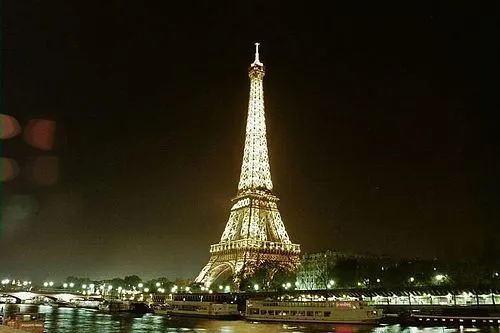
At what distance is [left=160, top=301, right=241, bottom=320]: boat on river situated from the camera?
214ft

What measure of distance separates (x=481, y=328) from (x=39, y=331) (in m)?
32.6

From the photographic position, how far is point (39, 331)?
28.4 m

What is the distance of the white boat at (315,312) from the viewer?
5250 cm

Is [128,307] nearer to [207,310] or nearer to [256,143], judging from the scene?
[207,310]

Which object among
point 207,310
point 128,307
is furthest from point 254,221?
point 207,310

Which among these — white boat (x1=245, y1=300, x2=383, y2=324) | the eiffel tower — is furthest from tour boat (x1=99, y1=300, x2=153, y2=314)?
white boat (x1=245, y1=300, x2=383, y2=324)

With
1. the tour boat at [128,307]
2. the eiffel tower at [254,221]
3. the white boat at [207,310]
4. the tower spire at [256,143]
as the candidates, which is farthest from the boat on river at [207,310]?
the tower spire at [256,143]

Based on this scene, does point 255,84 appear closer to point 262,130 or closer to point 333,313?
point 262,130

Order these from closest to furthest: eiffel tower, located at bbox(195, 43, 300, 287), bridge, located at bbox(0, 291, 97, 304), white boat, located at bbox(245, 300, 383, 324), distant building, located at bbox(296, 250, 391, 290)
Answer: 1. white boat, located at bbox(245, 300, 383, 324)
2. eiffel tower, located at bbox(195, 43, 300, 287)
3. distant building, located at bbox(296, 250, 391, 290)
4. bridge, located at bbox(0, 291, 97, 304)

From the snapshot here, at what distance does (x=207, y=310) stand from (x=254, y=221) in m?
29.8

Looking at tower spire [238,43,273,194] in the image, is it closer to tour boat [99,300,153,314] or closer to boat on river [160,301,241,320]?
tour boat [99,300,153,314]

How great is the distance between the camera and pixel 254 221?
310 ft

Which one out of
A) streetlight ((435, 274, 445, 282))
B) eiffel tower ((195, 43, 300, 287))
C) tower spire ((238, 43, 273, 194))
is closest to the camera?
streetlight ((435, 274, 445, 282))

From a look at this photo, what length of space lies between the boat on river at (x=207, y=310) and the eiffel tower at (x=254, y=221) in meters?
18.6
